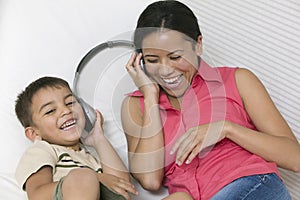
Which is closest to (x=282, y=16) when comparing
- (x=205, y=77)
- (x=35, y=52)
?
(x=205, y=77)

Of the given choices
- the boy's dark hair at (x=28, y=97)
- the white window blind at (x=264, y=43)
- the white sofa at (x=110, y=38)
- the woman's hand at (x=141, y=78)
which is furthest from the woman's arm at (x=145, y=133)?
the white window blind at (x=264, y=43)

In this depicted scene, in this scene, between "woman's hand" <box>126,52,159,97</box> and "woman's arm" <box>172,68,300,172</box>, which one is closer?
"woman's arm" <box>172,68,300,172</box>

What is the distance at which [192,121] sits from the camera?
156 cm

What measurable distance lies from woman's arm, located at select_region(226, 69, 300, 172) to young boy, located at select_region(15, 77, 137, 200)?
32 cm

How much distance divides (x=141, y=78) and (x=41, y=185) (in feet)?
1.30

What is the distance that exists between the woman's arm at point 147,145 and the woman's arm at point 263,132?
0.65 ft

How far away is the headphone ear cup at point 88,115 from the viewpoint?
5.44ft

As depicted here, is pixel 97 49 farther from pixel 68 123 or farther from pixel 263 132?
Result: pixel 263 132

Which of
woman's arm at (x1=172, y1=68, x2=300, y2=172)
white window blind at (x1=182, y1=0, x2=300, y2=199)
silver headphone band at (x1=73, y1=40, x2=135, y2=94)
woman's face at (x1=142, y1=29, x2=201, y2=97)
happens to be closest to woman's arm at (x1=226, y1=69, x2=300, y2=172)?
woman's arm at (x1=172, y1=68, x2=300, y2=172)

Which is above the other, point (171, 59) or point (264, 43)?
point (171, 59)

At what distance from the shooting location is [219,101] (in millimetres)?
1572

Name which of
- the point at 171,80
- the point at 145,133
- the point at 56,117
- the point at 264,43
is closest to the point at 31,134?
the point at 56,117

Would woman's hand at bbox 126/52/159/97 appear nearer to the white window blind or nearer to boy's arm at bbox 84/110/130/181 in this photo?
boy's arm at bbox 84/110/130/181

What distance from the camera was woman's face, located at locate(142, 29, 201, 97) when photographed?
4.90 ft
